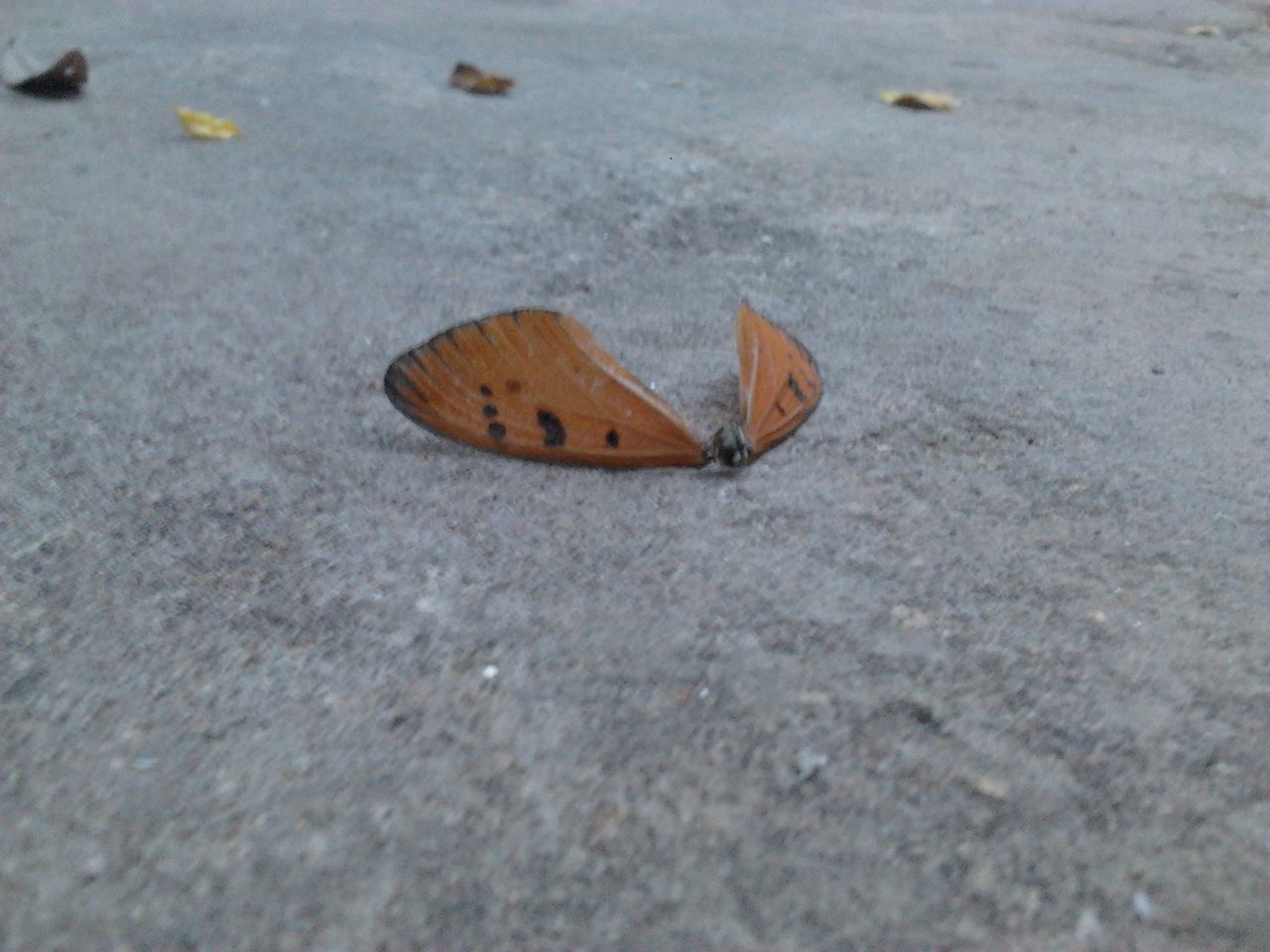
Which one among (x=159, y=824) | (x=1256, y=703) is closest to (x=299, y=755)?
(x=159, y=824)

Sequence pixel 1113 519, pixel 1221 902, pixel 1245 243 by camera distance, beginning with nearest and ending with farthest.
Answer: pixel 1221 902, pixel 1113 519, pixel 1245 243

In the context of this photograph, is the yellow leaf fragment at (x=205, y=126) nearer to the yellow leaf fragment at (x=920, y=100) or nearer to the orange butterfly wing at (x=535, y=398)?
the orange butterfly wing at (x=535, y=398)

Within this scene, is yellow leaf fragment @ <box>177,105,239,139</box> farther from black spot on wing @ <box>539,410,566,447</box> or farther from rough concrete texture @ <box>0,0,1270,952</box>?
black spot on wing @ <box>539,410,566,447</box>

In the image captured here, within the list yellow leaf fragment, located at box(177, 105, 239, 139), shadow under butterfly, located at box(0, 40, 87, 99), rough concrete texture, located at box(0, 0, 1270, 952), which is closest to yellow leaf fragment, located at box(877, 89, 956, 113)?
rough concrete texture, located at box(0, 0, 1270, 952)

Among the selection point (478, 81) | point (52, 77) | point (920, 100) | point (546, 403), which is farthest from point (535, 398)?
point (52, 77)

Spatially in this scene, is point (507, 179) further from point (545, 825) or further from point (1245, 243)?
point (545, 825)

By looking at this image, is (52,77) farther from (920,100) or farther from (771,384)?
(771,384)
